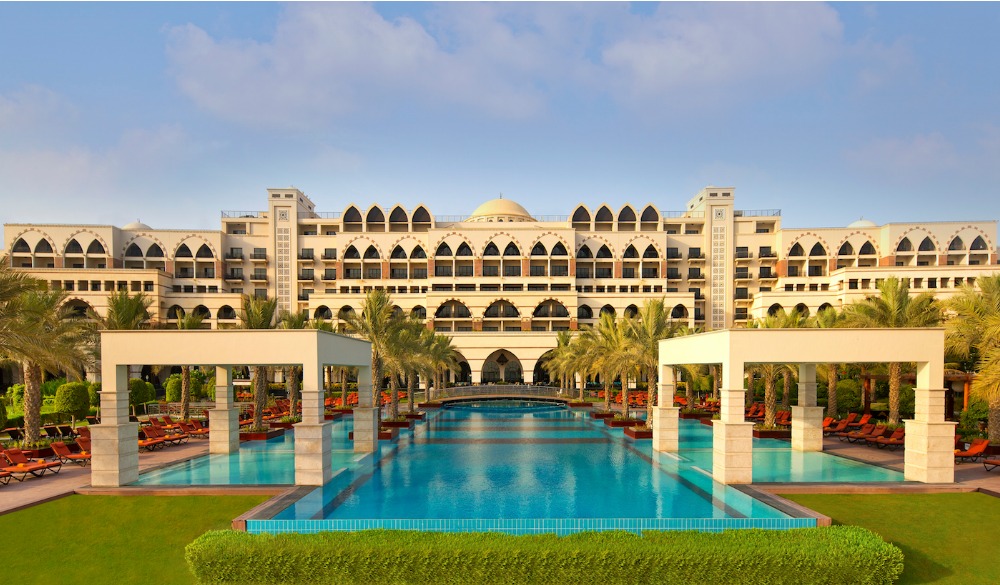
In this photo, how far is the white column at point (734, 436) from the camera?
52.4ft

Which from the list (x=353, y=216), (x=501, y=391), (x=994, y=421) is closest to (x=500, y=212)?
(x=353, y=216)

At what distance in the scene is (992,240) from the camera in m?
59.4

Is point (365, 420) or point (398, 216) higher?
point (398, 216)

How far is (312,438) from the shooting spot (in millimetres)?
16109

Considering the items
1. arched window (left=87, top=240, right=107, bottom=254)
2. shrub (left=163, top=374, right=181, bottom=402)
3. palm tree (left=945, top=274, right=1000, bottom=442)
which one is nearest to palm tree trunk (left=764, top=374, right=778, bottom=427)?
palm tree (left=945, top=274, right=1000, bottom=442)

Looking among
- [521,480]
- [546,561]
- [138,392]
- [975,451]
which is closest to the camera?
[546,561]

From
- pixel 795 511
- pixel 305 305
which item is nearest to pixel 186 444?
pixel 795 511

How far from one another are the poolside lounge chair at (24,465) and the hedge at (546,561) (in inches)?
438

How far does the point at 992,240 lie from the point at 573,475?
66.7 metres

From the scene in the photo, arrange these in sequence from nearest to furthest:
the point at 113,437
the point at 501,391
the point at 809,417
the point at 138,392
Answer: the point at 113,437 → the point at 809,417 → the point at 138,392 → the point at 501,391

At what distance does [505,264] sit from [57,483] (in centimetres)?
4949

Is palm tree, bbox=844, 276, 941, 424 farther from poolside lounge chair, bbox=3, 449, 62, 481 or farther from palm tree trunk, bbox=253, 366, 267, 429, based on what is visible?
poolside lounge chair, bbox=3, 449, 62, 481

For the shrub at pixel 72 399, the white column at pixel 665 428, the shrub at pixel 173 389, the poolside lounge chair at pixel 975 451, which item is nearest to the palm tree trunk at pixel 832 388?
the poolside lounge chair at pixel 975 451

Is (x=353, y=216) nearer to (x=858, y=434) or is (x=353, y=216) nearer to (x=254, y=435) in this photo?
(x=254, y=435)
